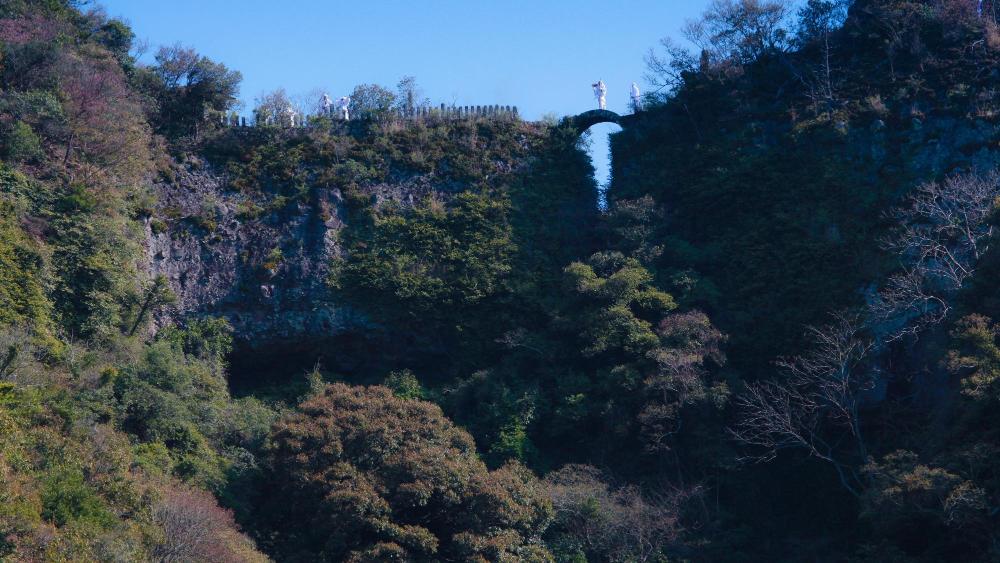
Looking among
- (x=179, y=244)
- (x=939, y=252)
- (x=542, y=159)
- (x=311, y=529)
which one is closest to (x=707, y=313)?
(x=939, y=252)

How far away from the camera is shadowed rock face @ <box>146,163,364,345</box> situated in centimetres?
3222

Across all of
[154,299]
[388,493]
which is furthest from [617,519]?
[154,299]

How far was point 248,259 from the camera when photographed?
109 feet

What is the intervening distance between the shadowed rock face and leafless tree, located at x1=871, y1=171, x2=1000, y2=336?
15.8 m

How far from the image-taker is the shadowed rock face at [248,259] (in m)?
32.2

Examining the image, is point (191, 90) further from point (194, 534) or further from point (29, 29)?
point (194, 534)

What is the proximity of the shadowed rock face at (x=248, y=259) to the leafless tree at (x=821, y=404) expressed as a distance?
12.5m

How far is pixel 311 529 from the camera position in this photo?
976 inches

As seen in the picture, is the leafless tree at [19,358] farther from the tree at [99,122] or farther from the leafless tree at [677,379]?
the leafless tree at [677,379]

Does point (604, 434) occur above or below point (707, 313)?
below

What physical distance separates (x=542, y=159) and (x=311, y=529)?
1768 cm

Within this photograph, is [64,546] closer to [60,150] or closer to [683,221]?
[60,150]

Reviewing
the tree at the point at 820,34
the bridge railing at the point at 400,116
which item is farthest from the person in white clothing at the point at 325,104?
the tree at the point at 820,34

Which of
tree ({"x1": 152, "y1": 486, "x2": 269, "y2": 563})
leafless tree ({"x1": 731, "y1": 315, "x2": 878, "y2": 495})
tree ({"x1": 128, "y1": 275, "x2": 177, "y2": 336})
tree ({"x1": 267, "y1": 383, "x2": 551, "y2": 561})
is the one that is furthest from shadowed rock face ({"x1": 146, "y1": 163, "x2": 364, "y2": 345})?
leafless tree ({"x1": 731, "y1": 315, "x2": 878, "y2": 495})
